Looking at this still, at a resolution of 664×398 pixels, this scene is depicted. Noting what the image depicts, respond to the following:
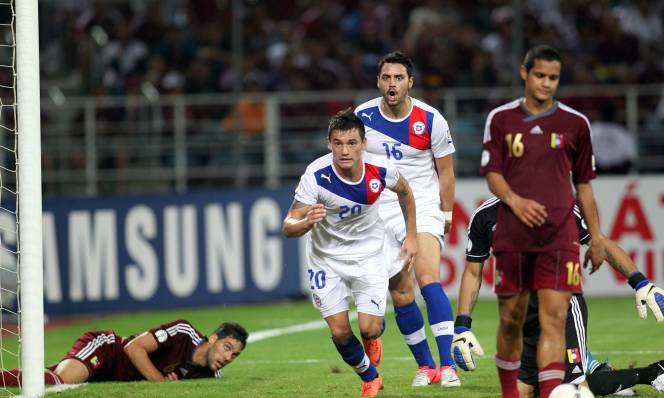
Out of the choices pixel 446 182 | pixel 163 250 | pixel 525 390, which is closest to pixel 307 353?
pixel 446 182

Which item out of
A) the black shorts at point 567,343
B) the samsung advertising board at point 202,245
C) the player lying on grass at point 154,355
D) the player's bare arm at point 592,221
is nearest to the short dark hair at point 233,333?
the player lying on grass at point 154,355

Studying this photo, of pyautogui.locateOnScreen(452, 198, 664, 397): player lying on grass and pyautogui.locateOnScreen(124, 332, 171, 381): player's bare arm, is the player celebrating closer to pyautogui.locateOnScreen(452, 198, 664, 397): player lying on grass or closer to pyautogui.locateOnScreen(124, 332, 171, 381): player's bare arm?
pyautogui.locateOnScreen(452, 198, 664, 397): player lying on grass

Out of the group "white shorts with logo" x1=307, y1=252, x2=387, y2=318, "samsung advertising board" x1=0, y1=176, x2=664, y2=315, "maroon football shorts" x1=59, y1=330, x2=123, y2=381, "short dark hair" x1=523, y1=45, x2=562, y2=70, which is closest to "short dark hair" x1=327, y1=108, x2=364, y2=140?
"white shorts with logo" x1=307, y1=252, x2=387, y2=318

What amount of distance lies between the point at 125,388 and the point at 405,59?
3172 mm

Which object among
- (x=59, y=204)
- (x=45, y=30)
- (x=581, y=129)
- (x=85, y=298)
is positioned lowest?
(x=85, y=298)

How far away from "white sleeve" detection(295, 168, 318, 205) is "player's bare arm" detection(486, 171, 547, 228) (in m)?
1.71

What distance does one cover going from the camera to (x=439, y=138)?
9.04 metres

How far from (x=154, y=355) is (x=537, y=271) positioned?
3910 mm

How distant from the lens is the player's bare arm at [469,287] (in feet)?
25.3

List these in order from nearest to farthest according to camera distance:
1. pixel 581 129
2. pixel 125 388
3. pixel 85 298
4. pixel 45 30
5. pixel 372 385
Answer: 1. pixel 581 129
2. pixel 372 385
3. pixel 125 388
4. pixel 85 298
5. pixel 45 30

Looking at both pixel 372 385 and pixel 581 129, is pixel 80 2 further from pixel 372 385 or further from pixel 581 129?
pixel 581 129

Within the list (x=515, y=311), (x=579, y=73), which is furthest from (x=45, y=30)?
(x=515, y=311)

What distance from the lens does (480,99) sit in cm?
1748

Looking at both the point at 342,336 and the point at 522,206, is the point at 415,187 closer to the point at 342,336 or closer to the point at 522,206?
the point at 342,336
